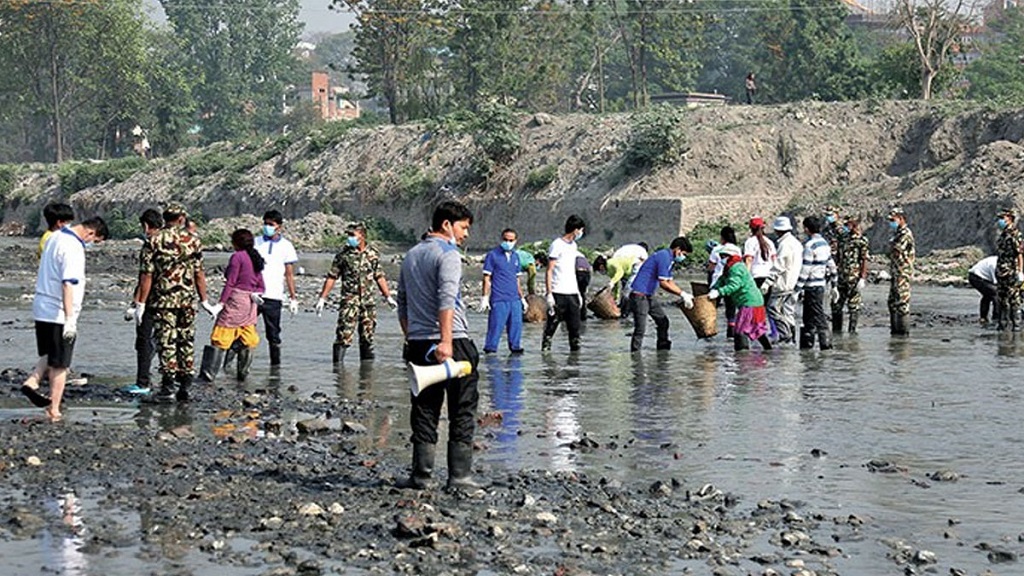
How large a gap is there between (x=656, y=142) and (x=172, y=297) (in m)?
44.8

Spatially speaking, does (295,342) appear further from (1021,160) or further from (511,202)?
(511,202)

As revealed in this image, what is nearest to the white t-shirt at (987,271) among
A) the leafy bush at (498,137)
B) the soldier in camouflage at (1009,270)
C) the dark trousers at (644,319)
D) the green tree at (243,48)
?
the soldier in camouflage at (1009,270)

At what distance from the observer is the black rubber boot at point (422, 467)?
10500 mm

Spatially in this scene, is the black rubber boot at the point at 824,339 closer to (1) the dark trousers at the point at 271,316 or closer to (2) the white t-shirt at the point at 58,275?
(1) the dark trousers at the point at 271,316

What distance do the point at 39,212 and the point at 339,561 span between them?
78.4 meters

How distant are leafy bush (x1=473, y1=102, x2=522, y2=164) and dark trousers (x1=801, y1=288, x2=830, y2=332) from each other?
4318cm

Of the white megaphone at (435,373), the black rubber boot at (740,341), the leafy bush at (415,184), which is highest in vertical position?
the leafy bush at (415,184)

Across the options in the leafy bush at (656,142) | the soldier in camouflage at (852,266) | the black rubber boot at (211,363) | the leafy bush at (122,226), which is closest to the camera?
the black rubber boot at (211,363)

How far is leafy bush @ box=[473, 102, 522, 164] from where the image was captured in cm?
6359

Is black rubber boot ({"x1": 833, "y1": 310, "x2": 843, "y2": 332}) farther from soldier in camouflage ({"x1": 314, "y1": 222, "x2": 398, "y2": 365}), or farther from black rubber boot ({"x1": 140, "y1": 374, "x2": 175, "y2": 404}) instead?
→ black rubber boot ({"x1": 140, "y1": 374, "x2": 175, "y2": 404})

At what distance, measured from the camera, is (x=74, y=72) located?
116000 millimetres

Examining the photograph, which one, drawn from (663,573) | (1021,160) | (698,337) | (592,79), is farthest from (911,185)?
(592,79)

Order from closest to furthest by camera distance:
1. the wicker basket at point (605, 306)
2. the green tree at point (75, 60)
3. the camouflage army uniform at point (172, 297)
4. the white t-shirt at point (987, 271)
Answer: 1. the camouflage army uniform at point (172, 297)
2. the wicker basket at point (605, 306)
3. the white t-shirt at point (987, 271)
4. the green tree at point (75, 60)

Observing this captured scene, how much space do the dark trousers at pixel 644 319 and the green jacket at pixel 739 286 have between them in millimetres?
879
